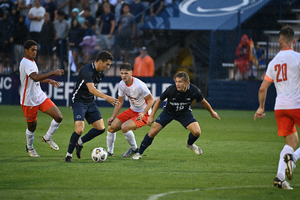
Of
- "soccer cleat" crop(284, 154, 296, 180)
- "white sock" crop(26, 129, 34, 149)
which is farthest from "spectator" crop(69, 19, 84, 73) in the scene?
"soccer cleat" crop(284, 154, 296, 180)

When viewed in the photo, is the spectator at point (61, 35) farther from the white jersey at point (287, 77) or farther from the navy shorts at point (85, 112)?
the white jersey at point (287, 77)

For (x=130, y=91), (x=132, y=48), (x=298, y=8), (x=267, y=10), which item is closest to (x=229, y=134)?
Result: (x=130, y=91)

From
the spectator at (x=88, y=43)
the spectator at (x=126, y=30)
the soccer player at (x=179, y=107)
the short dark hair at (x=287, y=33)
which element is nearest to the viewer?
the short dark hair at (x=287, y=33)

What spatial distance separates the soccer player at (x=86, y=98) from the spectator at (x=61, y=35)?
12764 millimetres

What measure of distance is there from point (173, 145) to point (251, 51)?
10.2m

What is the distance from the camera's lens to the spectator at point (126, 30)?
67.3 ft

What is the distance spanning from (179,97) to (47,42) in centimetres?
1357

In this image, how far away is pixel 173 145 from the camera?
33.6ft

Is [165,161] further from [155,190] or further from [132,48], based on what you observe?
[132,48]

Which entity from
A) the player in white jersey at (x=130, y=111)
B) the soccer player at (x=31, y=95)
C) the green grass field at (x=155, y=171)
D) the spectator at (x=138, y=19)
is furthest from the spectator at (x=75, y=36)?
the player in white jersey at (x=130, y=111)

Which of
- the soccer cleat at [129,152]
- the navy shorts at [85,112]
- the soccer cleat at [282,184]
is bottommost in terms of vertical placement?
the soccer cleat at [129,152]

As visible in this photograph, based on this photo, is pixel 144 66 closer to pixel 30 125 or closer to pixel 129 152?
pixel 129 152

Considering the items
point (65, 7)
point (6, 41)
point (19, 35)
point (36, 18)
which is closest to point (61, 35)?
point (36, 18)

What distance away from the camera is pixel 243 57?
62.5ft
